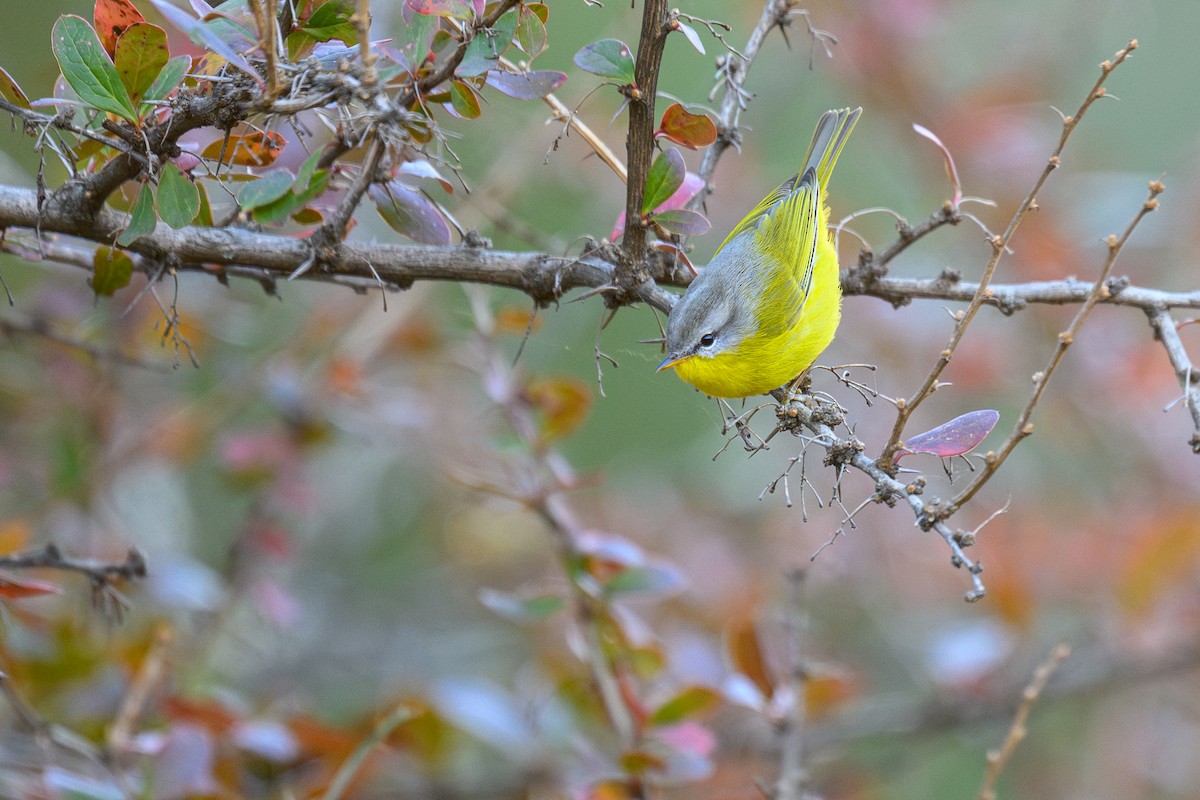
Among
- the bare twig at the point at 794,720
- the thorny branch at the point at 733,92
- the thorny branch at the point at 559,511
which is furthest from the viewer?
the thorny branch at the point at 559,511

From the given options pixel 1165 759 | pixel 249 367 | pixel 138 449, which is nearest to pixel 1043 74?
pixel 1165 759

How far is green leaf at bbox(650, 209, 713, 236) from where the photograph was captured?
158 centimetres

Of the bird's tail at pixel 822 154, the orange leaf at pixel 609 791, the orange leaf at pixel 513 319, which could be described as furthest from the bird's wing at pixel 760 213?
the orange leaf at pixel 609 791

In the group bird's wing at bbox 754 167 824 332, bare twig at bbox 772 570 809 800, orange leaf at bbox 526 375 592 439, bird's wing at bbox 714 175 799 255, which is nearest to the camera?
bare twig at bbox 772 570 809 800

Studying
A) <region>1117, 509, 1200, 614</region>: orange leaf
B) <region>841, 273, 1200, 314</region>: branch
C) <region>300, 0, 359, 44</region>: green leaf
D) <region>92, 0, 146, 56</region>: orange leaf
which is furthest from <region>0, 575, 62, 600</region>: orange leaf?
<region>1117, 509, 1200, 614</region>: orange leaf

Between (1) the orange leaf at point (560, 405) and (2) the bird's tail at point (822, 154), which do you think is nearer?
(1) the orange leaf at point (560, 405)

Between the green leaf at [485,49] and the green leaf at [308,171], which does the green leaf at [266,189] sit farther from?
the green leaf at [485,49]

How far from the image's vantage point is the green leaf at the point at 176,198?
1.37m

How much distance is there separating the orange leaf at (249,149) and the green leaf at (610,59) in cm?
50

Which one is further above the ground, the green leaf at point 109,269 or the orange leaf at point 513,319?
the orange leaf at point 513,319

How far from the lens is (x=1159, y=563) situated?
295 cm

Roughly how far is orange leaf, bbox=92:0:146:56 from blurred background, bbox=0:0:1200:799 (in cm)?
70

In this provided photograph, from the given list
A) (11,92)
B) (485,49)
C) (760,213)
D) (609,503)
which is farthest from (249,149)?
(609,503)

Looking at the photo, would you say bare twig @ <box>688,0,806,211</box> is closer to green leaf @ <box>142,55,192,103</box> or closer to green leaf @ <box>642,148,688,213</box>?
green leaf @ <box>642,148,688,213</box>
